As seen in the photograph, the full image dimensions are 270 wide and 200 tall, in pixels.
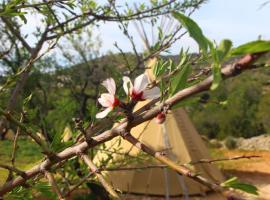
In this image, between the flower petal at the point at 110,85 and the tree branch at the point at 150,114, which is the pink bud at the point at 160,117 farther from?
the flower petal at the point at 110,85

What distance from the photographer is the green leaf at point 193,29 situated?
1.73 ft

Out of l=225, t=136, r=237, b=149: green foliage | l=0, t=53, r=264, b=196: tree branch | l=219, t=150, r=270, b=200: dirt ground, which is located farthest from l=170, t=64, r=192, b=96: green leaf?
l=225, t=136, r=237, b=149: green foliage

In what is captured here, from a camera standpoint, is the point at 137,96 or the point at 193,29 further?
the point at 137,96

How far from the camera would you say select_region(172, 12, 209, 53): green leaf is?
0.53m

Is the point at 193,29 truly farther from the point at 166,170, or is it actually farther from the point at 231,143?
the point at 231,143

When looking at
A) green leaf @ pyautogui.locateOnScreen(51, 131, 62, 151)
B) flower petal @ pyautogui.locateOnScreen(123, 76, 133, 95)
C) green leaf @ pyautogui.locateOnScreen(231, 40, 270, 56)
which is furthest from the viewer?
green leaf @ pyautogui.locateOnScreen(51, 131, 62, 151)

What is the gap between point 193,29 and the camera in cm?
53

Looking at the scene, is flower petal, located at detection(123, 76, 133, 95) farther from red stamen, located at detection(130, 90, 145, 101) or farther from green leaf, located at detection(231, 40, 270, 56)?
green leaf, located at detection(231, 40, 270, 56)

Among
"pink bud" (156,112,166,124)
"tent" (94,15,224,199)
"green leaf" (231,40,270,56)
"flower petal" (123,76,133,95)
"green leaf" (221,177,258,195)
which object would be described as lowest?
"tent" (94,15,224,199)

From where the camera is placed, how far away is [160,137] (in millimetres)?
10070

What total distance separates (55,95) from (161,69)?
664 inches

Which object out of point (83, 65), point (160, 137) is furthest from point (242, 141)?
point (160, 137)

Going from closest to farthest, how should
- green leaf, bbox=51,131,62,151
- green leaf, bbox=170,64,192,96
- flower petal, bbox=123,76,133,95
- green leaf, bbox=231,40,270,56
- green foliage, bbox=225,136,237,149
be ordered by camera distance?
green leaf, bbox=231,40,270,56 < green leaf, bbox=170,64,192,96 < flower petal, bbox=123,76,133,95 < green leaf, bbox=51,131,62,151 < green foliage, bbox=225,136,237,149

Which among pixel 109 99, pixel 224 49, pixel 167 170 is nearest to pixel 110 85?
pixel 109 99
